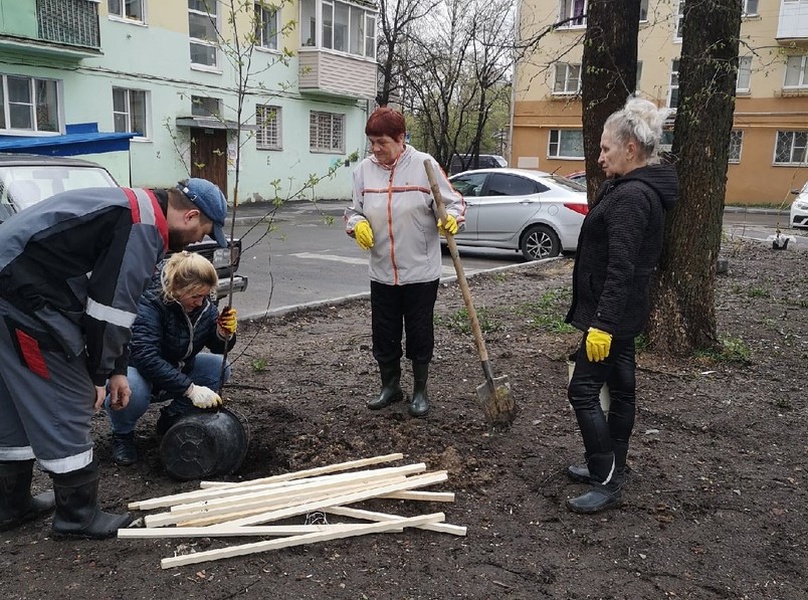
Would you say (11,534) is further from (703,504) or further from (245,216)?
(245,216)

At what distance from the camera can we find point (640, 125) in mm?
3248

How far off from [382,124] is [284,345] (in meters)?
2.96

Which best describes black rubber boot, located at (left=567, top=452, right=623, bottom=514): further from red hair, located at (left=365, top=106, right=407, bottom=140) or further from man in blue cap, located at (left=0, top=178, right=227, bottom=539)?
red hair, located at (left=365, top=106, right=407, bottom=140)

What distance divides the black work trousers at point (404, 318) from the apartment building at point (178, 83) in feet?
31.8

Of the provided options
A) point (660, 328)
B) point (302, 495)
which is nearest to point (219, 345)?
point (302, 495)

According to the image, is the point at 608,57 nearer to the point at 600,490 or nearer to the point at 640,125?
the point at 640,125

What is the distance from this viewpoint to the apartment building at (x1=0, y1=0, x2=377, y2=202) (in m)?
18.3

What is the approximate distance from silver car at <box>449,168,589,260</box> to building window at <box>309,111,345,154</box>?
1537 centimetres

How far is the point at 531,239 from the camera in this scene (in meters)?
12.6

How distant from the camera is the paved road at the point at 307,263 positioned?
29.0 feet

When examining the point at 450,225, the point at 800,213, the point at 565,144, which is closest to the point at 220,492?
the point at 450,225

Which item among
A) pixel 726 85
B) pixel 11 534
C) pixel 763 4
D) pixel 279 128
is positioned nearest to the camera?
pixel 11 534

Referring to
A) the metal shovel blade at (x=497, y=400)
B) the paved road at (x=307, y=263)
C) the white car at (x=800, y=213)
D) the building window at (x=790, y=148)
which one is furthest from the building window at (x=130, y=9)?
the building window at (x=790, y=148)

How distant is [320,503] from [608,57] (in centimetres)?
411
